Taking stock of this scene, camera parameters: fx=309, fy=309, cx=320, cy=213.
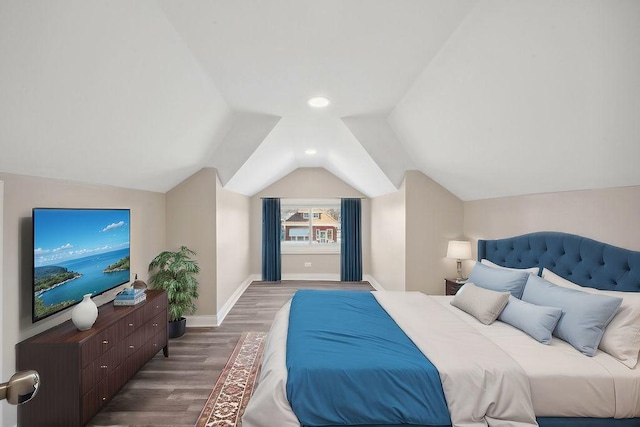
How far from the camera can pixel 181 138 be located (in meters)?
2.95

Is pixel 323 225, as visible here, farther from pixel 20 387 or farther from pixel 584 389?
pixel 20 387

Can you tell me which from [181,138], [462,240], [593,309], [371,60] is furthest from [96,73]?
[462,240]

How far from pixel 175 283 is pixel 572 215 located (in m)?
3.95

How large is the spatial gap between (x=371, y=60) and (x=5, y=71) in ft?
6.45

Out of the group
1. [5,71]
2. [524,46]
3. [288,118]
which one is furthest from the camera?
[288,118]

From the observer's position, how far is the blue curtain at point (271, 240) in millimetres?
6680

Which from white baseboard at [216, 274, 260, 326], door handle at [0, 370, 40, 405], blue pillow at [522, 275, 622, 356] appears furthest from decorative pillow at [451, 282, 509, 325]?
white baseboard at [216, 274, 260, 326]

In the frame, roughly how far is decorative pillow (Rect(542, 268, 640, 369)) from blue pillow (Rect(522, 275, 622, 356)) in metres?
0.03

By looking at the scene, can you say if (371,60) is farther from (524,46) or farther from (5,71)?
(5,71)

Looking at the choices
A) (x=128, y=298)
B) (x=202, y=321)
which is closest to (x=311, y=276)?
(x=202, y=321)

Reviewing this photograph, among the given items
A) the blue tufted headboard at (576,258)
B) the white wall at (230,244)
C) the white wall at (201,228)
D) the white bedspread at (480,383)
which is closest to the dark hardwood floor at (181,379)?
the white wall at (201,228)

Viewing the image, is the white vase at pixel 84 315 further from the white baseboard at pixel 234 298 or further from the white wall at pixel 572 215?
the white wall at pixel 572 215

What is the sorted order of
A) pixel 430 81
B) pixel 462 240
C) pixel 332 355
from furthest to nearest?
pixel 462 240 < pixel 430 81 < pixel 332 355

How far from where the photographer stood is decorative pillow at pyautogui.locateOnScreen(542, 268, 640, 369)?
5.85 ft
